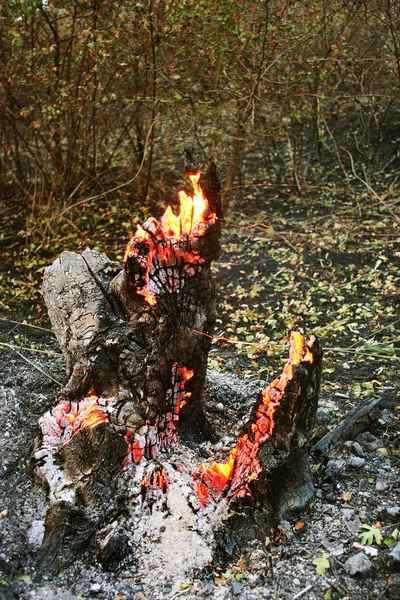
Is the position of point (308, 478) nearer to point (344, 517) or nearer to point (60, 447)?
point (344, 517)

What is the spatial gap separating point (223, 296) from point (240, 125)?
2.17m

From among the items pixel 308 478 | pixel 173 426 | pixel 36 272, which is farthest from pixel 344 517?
pixel 36 272

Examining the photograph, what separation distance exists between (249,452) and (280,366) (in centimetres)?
166

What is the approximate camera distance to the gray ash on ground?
Answer: 7.73 ft

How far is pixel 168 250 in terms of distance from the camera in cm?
293

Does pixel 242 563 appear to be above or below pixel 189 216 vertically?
below

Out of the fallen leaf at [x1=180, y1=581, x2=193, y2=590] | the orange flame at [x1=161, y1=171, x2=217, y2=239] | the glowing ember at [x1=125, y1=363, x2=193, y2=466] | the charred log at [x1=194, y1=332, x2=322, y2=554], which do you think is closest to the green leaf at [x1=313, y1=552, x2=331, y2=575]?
the charred log at [x1=194, y1=332, x2=322, y2=554]

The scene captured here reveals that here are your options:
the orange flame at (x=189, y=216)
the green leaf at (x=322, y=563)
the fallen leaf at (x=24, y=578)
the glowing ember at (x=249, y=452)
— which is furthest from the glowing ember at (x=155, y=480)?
the orange flame at (x=189, y=216)

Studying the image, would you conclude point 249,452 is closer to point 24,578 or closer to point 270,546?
point 270,546

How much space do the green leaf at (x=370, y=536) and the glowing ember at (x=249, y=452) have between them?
51 centimetres

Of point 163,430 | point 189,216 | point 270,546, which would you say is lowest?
point 270,546

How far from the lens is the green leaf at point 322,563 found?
94.7 inches

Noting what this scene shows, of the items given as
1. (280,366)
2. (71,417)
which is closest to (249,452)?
(71,417)

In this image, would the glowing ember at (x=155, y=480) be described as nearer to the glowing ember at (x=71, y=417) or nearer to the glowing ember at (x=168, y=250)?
the glowing ember at (x=71, y=417)
